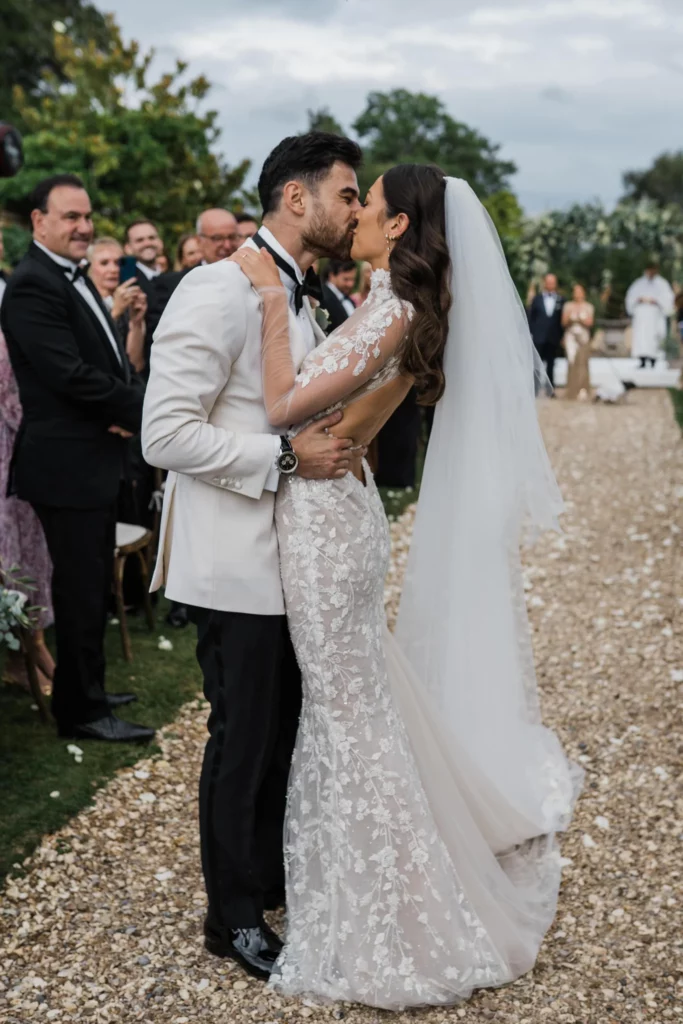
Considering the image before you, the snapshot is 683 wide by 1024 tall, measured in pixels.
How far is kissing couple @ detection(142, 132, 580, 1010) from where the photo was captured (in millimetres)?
3029

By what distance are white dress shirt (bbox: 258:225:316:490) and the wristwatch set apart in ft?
0.04

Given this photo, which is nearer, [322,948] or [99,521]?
[322,948]

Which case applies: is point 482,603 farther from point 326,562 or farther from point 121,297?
point 121,297

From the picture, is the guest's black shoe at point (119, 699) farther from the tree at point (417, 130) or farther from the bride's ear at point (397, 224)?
the tree at point (417, 130)

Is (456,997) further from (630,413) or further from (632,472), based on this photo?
(630,413)

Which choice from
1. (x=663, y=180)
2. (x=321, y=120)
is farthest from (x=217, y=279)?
(x=663, y=180)

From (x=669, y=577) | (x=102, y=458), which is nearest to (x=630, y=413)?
(x=669, y=577)

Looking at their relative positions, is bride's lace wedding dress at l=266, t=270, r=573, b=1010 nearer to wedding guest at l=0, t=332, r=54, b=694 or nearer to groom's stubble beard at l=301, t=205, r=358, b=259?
groom's stubble beard at l=301, t=205, r=358, b=259

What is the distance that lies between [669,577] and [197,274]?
5.88 metres

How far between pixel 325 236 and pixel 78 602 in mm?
2323

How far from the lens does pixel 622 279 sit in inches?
1067

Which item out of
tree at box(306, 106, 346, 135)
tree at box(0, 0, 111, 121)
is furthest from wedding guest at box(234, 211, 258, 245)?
tree at box(306, 106, 346, 135)

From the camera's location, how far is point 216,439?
298 cm

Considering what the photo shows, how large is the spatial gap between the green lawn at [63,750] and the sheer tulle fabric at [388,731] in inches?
53.6
